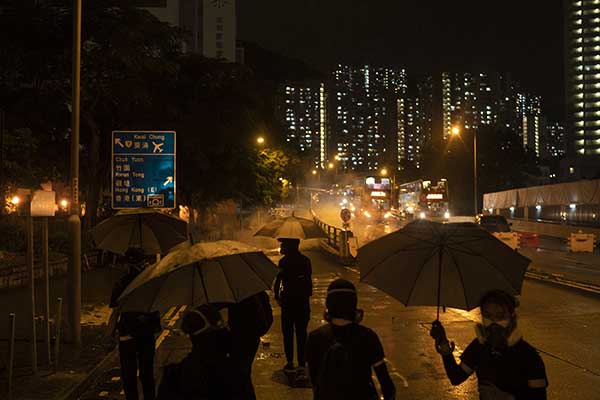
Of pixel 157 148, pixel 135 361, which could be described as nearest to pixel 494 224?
pixel 157 148

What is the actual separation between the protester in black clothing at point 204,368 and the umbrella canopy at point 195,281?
2.25ft

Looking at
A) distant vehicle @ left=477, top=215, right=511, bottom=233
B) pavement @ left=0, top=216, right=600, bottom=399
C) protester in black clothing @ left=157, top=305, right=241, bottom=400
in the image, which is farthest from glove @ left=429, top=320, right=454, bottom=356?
distant vehicle @ left=477, top=215, right=511, bottom=233

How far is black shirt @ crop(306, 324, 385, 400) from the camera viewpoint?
3779 mm

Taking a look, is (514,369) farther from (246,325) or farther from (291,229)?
(291,229)

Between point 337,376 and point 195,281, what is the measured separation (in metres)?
1.71

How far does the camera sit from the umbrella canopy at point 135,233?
864 cm

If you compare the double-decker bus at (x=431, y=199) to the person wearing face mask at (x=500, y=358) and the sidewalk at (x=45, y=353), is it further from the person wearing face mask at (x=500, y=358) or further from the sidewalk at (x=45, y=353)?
the person wearing face mask at (x=500, y=358)

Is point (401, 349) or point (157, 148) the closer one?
point (401, 349)

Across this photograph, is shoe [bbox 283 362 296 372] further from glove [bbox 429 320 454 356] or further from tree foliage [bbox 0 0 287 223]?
tree foliage [bbox 0 0 287 223]

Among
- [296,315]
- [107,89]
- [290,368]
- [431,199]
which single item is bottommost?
[290,368]

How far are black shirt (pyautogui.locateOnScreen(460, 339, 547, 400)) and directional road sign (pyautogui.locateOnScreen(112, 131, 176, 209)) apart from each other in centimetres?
1318

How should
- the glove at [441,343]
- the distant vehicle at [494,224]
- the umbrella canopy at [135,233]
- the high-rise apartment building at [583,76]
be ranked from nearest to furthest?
the glove at [441,343], the umbrella canopy at [135,233], the distant vehicle at [494,224], the high-rise apartment building at [583,76]

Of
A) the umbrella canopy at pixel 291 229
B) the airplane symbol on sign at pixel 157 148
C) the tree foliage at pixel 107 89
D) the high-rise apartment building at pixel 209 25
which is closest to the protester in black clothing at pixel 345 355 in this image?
the umbrella canopy at pixel 291 229

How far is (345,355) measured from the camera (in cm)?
370
